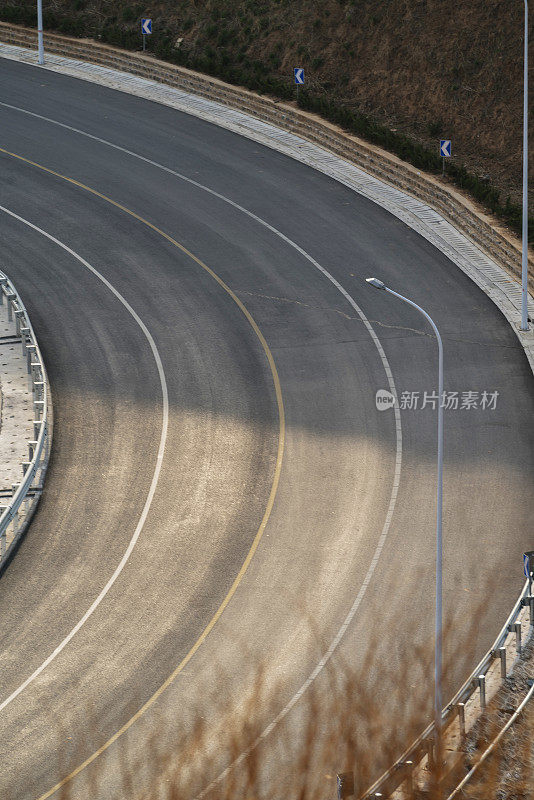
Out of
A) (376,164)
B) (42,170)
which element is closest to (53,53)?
(42,170)

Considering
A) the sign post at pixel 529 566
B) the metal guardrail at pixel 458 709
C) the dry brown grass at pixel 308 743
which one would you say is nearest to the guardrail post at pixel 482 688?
the metal guardrail at pixel 458 709

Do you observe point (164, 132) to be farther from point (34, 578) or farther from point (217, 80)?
point (34, 578)

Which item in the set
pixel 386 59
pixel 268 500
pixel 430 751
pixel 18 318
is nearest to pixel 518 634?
pixel 430 751

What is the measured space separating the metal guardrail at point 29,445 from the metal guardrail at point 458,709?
38.3 feet

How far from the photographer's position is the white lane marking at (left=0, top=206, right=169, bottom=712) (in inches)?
1098

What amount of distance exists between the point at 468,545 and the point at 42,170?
89.5 ft

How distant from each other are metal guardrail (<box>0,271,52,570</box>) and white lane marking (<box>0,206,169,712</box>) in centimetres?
281

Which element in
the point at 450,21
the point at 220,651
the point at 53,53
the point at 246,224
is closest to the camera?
the point at 220,651

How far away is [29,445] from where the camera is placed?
34.2m

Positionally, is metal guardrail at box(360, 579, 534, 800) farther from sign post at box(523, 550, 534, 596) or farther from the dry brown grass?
the dry brown grass

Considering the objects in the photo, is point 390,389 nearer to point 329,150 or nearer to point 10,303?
point 10,303

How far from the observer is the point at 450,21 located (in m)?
55.8

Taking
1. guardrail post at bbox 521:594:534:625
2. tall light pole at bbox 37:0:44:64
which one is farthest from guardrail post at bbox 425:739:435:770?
tall light pole at bbox 37:0:44:64

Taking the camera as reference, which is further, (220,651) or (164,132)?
(164,132)
